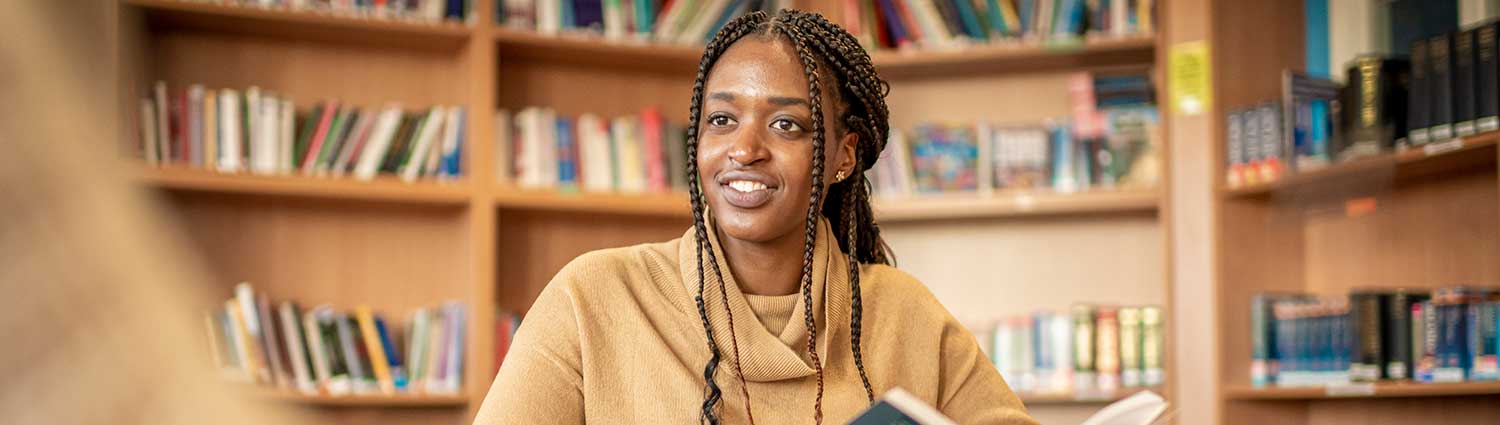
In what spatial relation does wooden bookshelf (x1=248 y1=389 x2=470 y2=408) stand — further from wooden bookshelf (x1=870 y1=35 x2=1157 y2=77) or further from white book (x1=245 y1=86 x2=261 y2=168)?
wooden bookshelf (x1=870 y1=35 x2=1157 y2=77)

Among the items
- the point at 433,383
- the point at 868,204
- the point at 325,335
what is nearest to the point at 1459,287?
the point at 868,204

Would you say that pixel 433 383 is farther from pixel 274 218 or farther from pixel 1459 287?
pixel 1459 287

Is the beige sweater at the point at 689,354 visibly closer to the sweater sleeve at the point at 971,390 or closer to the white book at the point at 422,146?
the sweater sleeve at the point at 971,390

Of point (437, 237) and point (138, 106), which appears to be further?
point (437, 237)

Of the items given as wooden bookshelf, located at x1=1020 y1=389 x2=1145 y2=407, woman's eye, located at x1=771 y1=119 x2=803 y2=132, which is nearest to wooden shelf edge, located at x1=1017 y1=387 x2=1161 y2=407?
wooden bookshelf, located at x1=1020 y1=389 x2=1145 y2=407

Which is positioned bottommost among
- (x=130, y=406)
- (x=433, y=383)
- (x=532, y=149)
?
(x=433, y=383)

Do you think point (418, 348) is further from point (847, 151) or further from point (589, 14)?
point (847, 151)

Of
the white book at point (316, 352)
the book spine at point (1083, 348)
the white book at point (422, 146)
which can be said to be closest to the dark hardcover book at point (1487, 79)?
the book spine at point (1083, 348)

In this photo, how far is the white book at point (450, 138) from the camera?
3.51 meters

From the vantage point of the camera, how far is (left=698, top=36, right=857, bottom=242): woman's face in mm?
1566

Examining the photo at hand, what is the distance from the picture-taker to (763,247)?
161cm

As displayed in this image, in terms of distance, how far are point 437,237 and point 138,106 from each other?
80cm

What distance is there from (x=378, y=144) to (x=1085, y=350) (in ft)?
6.04

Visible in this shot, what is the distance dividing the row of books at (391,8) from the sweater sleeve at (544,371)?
2.13 meters
